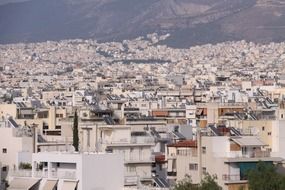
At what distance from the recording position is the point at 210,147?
104ft

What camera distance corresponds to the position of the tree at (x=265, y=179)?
29.7 m

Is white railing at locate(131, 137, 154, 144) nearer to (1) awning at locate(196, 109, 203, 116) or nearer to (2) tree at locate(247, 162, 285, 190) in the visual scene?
(2) tree at locate(247, 162, 285, 190)

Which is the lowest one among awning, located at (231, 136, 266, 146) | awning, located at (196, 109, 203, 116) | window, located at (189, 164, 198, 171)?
window, located at (189, 164, 198, 171)

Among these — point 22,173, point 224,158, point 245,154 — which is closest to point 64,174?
point 22,173

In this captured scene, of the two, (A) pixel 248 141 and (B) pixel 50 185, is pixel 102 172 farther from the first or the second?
(A) pixel 248 141

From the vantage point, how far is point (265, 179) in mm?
29828

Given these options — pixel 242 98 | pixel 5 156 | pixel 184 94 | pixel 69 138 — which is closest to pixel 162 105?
pixel 242 98

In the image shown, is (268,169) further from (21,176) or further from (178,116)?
(178,116)

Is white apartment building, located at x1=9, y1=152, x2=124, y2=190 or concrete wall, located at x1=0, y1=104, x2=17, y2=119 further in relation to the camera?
concrete wall, located at x1=0, y1=104, x2=17, y2=119

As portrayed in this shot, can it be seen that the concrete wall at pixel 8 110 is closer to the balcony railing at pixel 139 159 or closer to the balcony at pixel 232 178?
the balcony railing at pixel 139 159

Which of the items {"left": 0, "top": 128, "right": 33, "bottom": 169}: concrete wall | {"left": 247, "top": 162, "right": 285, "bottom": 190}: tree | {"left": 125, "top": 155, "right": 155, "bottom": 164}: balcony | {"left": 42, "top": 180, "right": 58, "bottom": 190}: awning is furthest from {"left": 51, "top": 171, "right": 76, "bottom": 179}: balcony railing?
{"left": 125, "top": 155, "right": 155, "bottom": 164}: balcony

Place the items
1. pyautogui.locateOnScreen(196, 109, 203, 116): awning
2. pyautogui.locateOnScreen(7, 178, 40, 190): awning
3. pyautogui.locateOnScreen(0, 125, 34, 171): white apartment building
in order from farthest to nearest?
1. pyautogui.locateOnScreen(196, 109, 203, 116): awning
2. pyautogui.locateOnScreen(0, 125, 34, 171): white apartment building
3. pyautogui.locateOnScreen(7, 178, 40, 190): awning

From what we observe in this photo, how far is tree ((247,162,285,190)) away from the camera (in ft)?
97.5

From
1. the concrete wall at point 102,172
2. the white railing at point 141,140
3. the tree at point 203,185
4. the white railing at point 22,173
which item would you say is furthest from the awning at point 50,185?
the white railing at point 141,140
